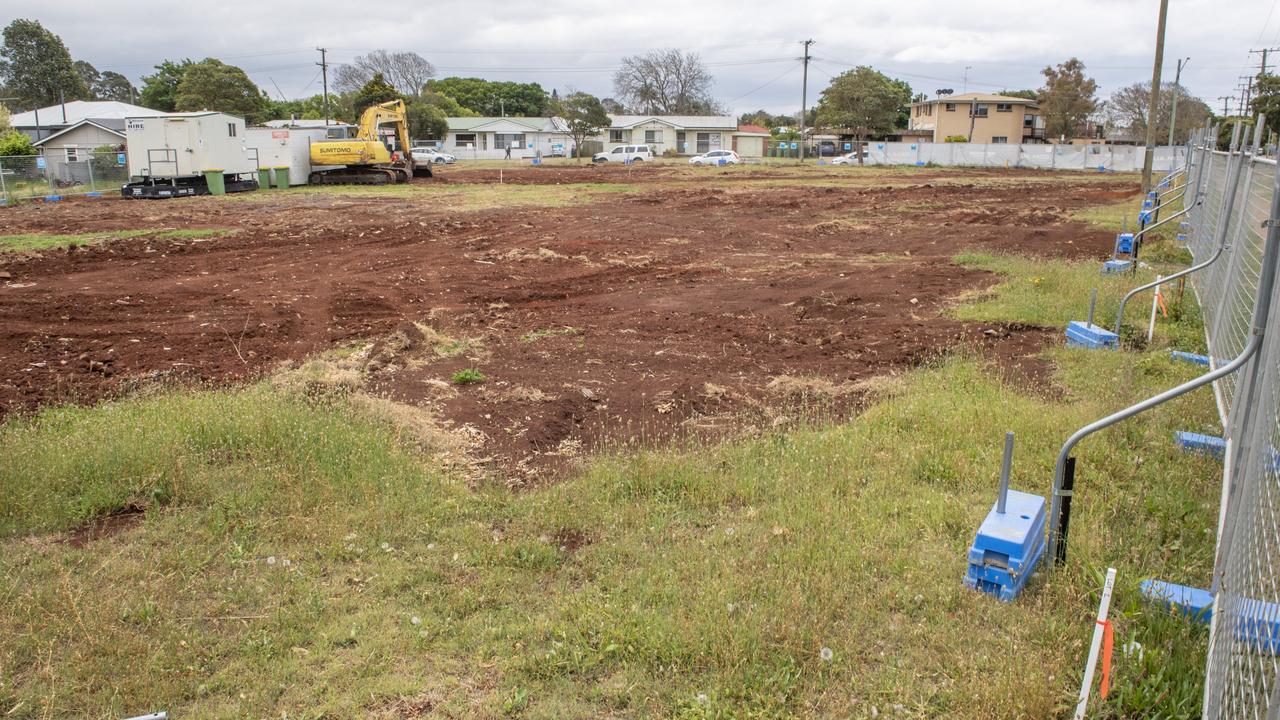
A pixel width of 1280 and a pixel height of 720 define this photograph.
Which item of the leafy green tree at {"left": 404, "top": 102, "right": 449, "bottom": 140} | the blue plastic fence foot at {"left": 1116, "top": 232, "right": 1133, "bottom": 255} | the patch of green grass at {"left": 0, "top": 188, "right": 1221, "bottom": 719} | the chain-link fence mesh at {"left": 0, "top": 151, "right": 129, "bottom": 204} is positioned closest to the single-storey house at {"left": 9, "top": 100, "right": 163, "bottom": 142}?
the leafy green tree at {"left": 404, "top": 102, "right": 449, "bottom": 140}

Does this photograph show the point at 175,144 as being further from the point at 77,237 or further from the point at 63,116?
the point at 63,116

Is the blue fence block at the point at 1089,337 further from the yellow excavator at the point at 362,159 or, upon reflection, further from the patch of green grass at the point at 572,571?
the yellow excavator at the point at 362,159

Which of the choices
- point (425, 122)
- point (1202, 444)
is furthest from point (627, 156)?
point (1202, 444)

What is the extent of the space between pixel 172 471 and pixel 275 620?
6.54 ft

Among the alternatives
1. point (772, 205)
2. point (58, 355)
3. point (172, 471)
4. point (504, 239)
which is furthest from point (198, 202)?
point (172, 471)

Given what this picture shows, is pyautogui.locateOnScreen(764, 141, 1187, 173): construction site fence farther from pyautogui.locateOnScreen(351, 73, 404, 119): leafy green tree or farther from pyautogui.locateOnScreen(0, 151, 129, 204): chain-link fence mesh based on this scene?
pyautogui.locateOnScreen(0, 151, 129, 204): chain-link fence mesh

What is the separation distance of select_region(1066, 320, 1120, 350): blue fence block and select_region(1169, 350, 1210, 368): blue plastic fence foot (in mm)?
592

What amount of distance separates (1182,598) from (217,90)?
77.7 m

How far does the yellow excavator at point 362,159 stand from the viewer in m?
34.3

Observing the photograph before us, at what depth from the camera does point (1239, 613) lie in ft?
10.1

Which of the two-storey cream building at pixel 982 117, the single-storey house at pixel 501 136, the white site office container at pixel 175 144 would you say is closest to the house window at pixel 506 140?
the single-storey house at pixel 501 136

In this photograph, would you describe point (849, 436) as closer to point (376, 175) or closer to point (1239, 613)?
point (1239, 613)

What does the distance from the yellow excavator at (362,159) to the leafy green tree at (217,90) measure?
39.9 m

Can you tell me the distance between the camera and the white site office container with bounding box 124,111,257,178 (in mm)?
29250
